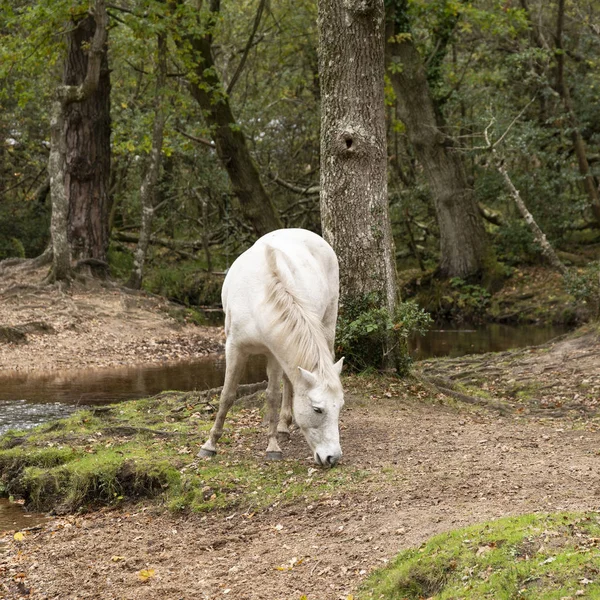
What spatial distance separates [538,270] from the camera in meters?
25.5

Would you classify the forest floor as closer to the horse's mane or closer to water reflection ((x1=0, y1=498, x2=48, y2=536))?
water reflection ((x1=0, y1=498, x2=48, y2=536))

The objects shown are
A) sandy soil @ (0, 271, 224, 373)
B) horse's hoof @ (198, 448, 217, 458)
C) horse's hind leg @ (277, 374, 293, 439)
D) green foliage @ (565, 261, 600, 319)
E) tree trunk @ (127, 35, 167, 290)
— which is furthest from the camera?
tree trunk @ (127, 35, 167, 290)

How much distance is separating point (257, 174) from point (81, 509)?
47.2ft

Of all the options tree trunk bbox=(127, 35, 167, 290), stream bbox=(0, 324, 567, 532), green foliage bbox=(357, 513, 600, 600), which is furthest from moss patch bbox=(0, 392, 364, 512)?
tree trunk bbox=(127, 35, 167, 290)

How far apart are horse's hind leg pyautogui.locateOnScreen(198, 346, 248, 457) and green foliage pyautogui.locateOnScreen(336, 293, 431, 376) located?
273 centimetres

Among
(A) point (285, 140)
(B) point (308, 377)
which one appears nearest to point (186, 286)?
(A) point (285, 140)

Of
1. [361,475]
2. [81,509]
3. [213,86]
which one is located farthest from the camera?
[213,86]

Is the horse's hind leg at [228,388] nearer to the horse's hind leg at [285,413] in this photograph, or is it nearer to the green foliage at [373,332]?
the horse's hind leg at [285,413]

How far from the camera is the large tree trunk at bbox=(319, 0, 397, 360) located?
1079cm

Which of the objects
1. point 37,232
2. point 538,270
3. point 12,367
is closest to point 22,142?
point 37,232

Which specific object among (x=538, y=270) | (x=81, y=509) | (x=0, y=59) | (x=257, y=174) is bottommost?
(x=81, y=509)

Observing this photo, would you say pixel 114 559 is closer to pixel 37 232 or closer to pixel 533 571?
pixel 533 571

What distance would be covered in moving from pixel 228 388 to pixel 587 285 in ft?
35.5

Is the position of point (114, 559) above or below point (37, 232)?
below
